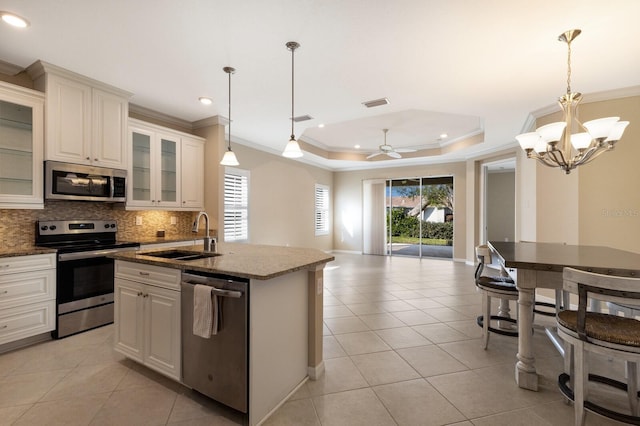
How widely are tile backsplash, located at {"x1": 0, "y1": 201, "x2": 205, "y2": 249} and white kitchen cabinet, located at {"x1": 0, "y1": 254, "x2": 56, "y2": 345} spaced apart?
525 millimetres

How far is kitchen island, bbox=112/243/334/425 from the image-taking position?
177 centimetres

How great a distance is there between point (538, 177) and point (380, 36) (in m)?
3.34

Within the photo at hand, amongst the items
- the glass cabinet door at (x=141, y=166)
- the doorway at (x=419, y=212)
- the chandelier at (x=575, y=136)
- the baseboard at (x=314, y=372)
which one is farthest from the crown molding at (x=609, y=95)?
the glass cabinet door at (x=141, y=166)

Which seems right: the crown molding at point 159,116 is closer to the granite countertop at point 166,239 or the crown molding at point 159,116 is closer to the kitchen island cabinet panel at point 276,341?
the granite countertop at point 166,239

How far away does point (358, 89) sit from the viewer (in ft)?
11.6

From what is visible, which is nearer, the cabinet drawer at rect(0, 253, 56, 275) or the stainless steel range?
the cabinet drawer at rect(0, 253, 56, 275)

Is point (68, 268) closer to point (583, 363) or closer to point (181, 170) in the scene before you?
point (181, 170)

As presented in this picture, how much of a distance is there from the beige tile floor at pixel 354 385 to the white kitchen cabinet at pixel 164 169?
5.74 ft

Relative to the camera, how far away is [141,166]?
397 centimetres

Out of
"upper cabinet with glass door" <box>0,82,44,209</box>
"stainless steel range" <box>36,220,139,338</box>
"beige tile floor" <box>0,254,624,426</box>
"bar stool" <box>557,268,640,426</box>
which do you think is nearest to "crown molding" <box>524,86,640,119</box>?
"beige tile floor" <box>0,254,624,426</box>

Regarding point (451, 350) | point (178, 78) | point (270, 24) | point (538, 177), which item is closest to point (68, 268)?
point (178, 78)

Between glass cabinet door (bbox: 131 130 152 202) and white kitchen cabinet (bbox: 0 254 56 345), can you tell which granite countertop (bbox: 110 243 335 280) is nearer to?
white kitchen cabinet (bbox: 0 254 56 345)

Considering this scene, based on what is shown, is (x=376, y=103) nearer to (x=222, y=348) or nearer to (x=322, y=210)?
(x=222, y=348)

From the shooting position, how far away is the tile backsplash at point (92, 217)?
3.03 metres
